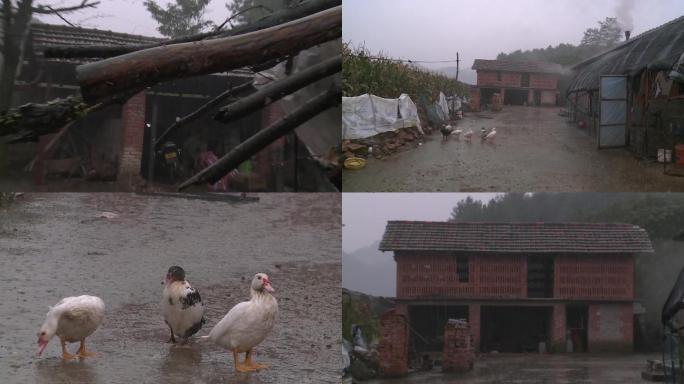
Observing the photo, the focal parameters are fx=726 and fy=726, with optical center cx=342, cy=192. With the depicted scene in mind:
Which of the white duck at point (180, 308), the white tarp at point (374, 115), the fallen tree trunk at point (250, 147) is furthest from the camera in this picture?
the white duck at point (180, 308)

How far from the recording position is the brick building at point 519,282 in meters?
2.79

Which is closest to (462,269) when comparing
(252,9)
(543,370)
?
(543,370)

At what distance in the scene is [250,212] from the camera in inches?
176

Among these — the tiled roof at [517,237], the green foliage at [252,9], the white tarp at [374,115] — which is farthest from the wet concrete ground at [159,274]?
the green foliage at [252,9]

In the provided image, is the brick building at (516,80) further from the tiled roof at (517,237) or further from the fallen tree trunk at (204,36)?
the fallen tree trunk at (204,36)

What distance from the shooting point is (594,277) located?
2842 millimetres

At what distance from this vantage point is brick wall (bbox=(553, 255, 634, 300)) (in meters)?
2.81

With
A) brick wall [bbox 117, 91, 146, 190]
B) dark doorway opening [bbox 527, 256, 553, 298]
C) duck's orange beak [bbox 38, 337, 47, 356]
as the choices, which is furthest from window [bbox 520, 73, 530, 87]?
duck's orange beak [bbox 38, 337, 47, 356]

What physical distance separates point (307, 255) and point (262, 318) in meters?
1.61

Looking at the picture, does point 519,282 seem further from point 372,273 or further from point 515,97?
point 515,97

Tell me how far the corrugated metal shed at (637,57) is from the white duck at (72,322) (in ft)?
8.14

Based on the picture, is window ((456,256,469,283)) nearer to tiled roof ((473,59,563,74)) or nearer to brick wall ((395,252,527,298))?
brick wall ((395,252,527,298))

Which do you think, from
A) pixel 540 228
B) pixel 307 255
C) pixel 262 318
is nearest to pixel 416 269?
pixel 540 228

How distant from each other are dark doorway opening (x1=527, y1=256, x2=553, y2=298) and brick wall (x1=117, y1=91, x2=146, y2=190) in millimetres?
1529
